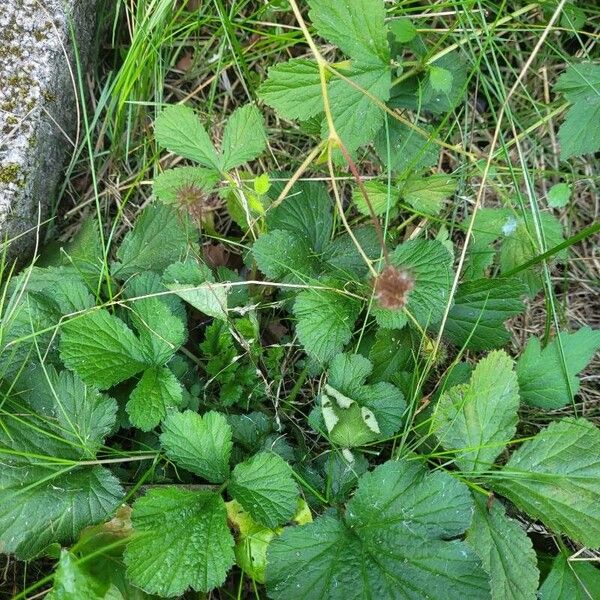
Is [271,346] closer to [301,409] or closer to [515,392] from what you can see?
[301,409]

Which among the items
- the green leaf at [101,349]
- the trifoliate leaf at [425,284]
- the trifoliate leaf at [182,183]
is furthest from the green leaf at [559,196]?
the green leaf at [101,349]

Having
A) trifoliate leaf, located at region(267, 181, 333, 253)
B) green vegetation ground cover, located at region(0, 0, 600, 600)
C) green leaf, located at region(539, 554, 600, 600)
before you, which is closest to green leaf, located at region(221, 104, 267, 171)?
green vegetation ground cover, located at region(0, 0, 600, 600)

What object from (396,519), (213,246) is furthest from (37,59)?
(396,519)

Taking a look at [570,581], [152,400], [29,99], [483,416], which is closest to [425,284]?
[483,416]

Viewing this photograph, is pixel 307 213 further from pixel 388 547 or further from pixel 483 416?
pixel 388 547

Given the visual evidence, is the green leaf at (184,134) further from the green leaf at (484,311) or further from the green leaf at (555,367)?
the green leaf at (555,367)

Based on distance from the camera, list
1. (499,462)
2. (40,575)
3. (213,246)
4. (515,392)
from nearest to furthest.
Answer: (515,392) < (40,575) < (499,462) < (213,246)

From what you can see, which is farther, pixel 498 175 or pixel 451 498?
pixel 498 175

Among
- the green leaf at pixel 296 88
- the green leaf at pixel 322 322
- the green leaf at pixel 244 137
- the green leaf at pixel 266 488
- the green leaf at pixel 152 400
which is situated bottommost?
the green leaf at pixel 266 488
